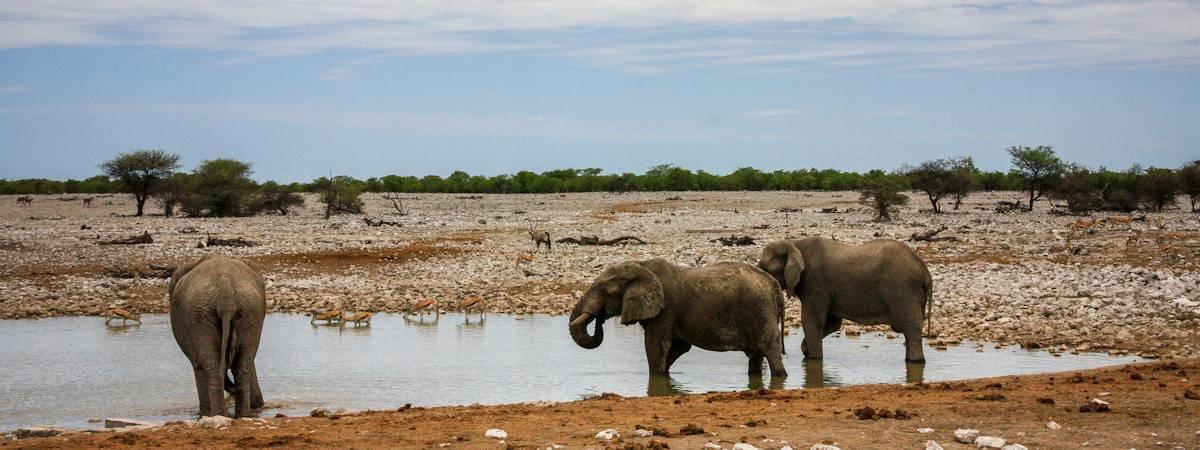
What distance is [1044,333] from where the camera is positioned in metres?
18.8

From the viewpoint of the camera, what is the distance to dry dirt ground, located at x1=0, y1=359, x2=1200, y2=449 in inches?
383

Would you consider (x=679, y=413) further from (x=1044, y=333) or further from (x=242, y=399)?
(x=1044, y=333)

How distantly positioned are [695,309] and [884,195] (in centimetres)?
3283

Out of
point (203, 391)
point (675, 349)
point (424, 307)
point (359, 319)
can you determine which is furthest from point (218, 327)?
point (424, 307)

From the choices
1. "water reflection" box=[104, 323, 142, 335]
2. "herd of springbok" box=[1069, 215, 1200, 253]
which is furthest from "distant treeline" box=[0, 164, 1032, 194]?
"water reflection" box=[104, 323, 142, 335]

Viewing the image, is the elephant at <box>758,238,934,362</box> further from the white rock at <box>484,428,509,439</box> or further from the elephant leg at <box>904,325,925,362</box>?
the white rock at <box>484,428,509,439</box>

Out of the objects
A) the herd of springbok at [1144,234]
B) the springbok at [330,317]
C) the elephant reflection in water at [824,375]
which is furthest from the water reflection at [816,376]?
the herd of springbok at [1144,234]

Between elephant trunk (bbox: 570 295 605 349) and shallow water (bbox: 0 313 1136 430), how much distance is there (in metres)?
0.53

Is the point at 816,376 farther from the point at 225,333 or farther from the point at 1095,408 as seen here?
the point at 225,333

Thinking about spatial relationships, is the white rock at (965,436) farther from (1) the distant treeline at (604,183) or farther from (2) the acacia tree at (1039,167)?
(1) the distant treeline at (604,183)

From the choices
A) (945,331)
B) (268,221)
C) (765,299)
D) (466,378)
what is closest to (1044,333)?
(945,331)

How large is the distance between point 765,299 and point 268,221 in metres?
35.1

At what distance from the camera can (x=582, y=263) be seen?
2970 cm

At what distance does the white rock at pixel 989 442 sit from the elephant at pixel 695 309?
20.2 feet
